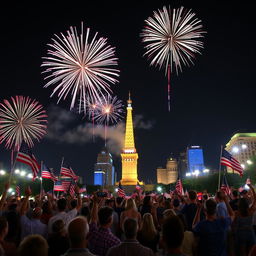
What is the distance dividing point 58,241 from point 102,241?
0.94 meters

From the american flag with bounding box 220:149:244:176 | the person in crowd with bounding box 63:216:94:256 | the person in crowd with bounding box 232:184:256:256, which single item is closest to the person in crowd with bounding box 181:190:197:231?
the person in crowd with bounding box 232:184:256:256

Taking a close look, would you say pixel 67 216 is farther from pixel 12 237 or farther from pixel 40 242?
pixel 40 242

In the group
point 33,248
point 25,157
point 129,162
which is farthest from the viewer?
point 129,162

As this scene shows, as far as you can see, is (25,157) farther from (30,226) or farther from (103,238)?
(103,238)

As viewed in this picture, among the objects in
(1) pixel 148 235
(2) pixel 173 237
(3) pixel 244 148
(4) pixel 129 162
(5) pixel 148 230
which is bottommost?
(1) pixel 148 235

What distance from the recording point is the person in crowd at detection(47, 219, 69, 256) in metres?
5.14

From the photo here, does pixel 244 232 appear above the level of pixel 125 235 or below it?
below

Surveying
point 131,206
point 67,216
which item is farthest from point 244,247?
point 67,216

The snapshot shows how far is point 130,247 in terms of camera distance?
4082 mm

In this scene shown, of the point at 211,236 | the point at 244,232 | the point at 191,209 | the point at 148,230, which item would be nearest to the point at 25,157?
the point at 191,209

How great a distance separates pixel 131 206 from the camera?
7.96m

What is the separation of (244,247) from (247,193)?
695 cm

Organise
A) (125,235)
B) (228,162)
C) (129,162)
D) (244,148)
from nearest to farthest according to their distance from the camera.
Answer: (125,235) < (228,162) < (129,162) < (244,148)

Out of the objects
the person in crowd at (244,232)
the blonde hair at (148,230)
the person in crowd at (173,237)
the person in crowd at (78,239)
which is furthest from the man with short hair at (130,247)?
the person in crowd at (244,232)
